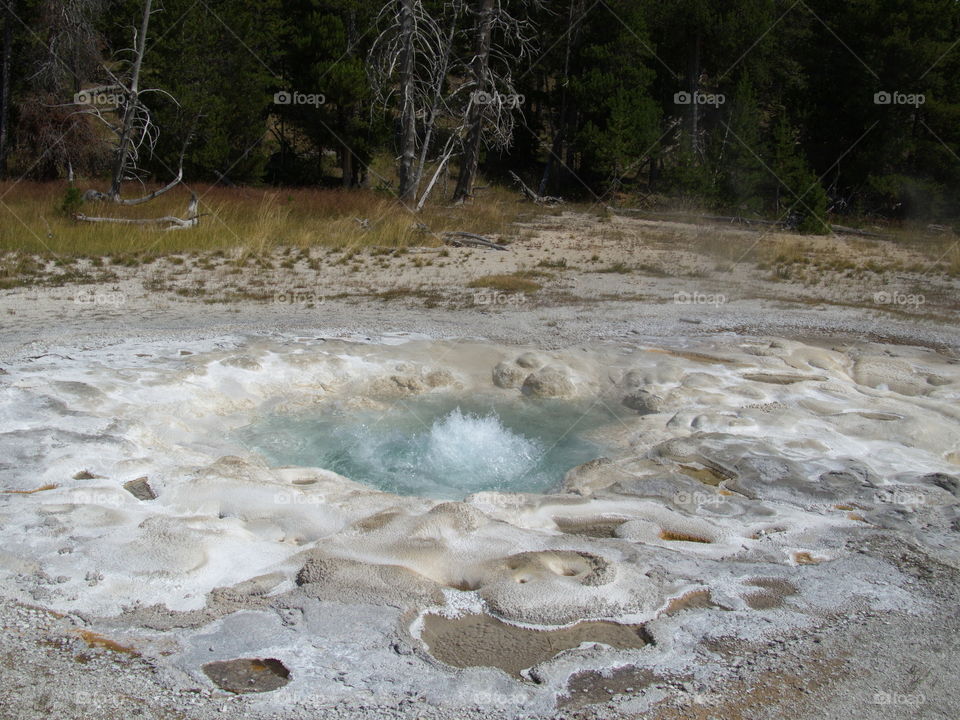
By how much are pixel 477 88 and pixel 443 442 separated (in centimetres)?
1762

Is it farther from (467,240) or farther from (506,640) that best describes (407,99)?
(506,640)

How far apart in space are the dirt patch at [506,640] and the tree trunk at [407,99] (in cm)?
1697

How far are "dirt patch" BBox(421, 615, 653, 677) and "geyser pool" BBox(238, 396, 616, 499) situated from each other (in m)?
1.94

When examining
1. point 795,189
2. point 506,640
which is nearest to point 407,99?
point 795,189

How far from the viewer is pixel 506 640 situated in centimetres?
403

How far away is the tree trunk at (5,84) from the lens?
20.0 m

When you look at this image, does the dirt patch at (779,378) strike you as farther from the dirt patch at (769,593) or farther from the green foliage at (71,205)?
the green foliage at (71,205)

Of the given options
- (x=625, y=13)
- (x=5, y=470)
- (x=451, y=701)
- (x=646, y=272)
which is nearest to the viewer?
(x=451, y=701)

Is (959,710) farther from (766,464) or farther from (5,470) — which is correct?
(5,470)

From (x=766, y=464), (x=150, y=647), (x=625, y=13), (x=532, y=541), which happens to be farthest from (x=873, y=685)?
(x=625, y=13)

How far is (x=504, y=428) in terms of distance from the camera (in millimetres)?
7227

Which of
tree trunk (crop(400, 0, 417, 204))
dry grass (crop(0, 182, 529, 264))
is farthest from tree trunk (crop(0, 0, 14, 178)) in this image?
tree trunk (crop(400, 0, 417, 204))

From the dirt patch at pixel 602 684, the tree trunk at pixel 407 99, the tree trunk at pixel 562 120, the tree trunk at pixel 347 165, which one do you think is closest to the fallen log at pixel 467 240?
the tree trunk at pixel 407 99

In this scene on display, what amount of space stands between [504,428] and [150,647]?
382 centimetres
